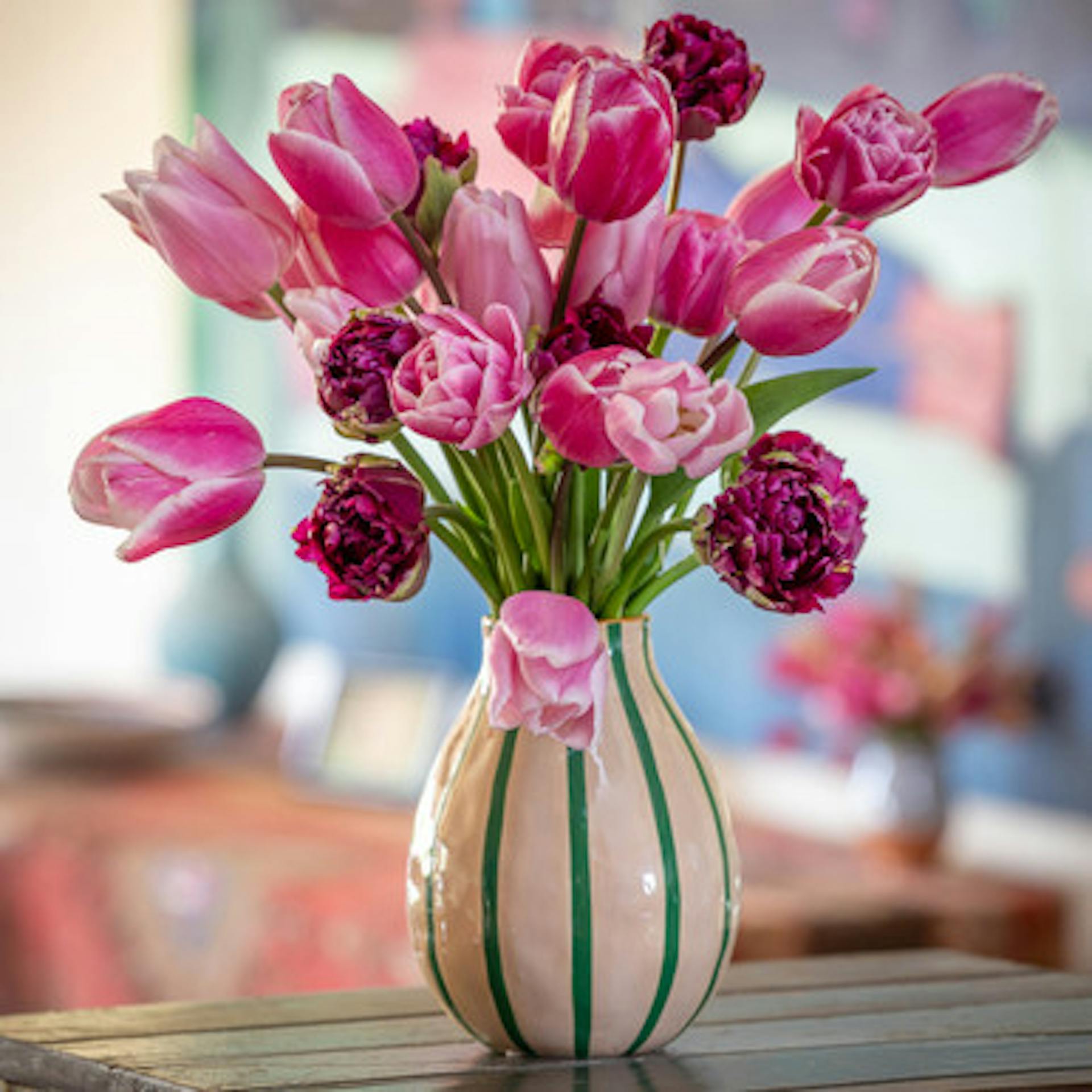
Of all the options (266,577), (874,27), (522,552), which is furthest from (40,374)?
(522,552)

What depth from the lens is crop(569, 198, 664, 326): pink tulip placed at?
3.26 ft

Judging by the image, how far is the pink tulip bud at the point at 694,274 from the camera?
0.99 metres

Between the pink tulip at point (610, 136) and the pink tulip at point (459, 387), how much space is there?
0.08 metres

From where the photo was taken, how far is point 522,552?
1.03m

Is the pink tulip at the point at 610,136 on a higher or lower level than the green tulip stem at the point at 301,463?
higher

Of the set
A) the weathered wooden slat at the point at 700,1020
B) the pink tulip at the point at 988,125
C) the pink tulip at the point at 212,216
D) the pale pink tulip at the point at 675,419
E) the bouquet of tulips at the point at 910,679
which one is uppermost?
the pink tulip at the point at 988,125

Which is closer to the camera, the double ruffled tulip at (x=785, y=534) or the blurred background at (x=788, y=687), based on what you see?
the double ruffled tulip at (x=785, y=534)

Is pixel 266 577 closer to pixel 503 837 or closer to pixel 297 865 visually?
pixel 297 865

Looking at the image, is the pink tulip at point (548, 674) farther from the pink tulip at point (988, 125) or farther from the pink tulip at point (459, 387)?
the pink tulip at point (988, 125)

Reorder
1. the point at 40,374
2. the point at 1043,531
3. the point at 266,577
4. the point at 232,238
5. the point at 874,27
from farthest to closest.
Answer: the point at 40,374 → the point at 266,577 → the point at 874,27 → the point at 1043,531 → the point at 232,238

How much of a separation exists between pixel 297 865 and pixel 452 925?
1.46 metres

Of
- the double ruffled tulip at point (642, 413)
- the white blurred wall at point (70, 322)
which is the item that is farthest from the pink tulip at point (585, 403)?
the white blurred wall at point (70, 322)

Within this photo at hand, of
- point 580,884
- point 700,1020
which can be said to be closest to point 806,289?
point 580,884

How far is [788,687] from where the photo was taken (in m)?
2.84
